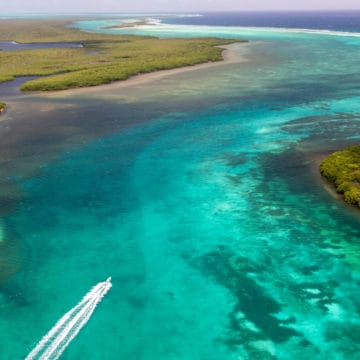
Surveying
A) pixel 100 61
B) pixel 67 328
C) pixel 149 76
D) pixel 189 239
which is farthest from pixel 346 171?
pixel 100 61

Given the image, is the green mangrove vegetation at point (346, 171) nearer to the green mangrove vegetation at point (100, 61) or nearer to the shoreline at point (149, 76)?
the shoreline at point (149, 76)

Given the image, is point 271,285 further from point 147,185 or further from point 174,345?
point 147,185

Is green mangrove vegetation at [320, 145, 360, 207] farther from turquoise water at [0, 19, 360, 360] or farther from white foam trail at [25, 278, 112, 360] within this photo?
white foam trail at [25, 278, 112, 360]

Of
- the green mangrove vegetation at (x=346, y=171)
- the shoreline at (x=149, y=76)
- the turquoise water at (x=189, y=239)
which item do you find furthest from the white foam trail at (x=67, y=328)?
the shoreline at (x=149, y=76)

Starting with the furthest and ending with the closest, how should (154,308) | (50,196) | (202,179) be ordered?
(202,179), (50,196), (154,308)

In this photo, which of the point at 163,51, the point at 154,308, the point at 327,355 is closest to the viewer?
the point at 327,355

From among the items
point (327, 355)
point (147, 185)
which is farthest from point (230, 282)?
point (147, 185)

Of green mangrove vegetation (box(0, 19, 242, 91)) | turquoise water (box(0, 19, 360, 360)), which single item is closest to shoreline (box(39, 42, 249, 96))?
green mangrove vegetation (box(0, 19, 242, 91))
